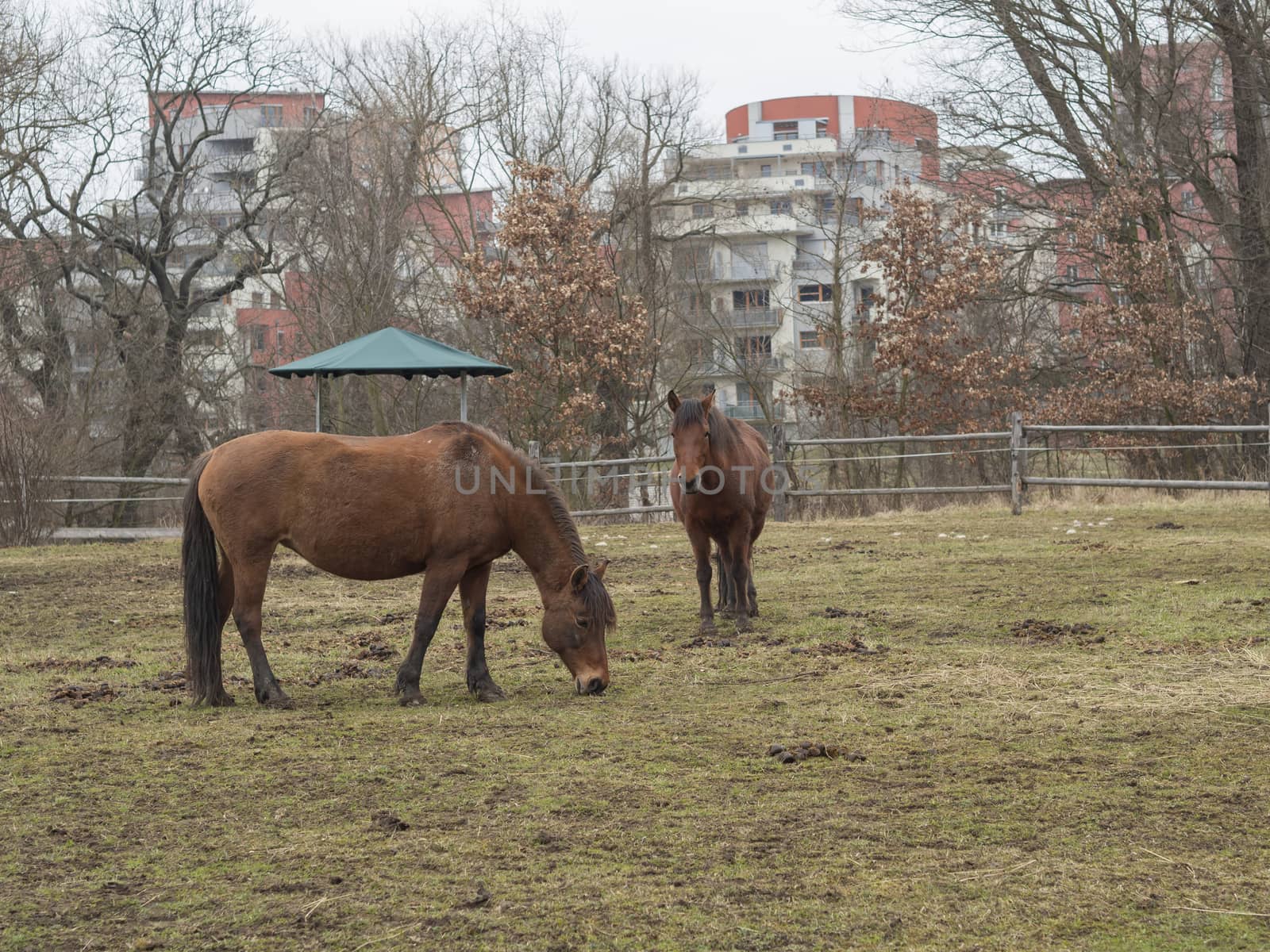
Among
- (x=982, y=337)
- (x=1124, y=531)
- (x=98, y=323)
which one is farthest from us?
(x=98, y=323)

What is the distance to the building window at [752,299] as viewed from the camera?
3688 centimetres

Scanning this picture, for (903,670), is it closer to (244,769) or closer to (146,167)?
(244,769)

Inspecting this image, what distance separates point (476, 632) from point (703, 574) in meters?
2.52

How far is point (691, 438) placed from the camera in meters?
8.02

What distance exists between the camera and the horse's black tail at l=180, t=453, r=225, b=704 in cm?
629

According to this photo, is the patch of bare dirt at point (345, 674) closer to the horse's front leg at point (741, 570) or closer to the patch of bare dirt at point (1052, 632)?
the horse's front leg at point (741, 570)

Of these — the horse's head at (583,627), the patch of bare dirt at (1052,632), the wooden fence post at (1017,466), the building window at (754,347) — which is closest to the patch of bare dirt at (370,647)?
the horse's head at (583,627)

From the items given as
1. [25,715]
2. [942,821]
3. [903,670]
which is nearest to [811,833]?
[942,821]

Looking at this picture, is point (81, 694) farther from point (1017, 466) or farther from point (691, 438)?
point (1017, 466)

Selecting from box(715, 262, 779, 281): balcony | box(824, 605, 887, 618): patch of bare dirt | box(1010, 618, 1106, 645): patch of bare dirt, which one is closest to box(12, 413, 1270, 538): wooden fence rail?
box(824, 605, 887, 618): patch of bare dirt

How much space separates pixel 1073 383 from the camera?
2189 cm

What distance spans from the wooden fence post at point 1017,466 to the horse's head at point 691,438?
9.87 meters

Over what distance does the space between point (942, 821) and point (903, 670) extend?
284 centimetres

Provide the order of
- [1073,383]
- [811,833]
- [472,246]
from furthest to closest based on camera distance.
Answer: [472,246] < [1073,383] < [811,833]
